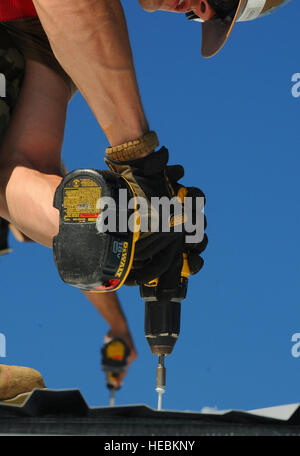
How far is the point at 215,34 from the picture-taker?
4.67 feet

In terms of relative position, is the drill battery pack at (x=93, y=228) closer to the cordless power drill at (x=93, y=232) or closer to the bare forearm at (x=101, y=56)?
the cordless power drill at (x=93, y=232)

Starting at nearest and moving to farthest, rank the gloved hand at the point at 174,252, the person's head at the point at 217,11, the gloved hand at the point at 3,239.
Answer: the gloved hand at the point at 174,252
the person's head at the point at 217,11
the gloved hand at the point at 3,239

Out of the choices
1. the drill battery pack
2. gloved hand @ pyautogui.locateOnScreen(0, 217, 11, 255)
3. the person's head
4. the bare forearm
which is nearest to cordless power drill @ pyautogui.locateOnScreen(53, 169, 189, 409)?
the drill battery pack

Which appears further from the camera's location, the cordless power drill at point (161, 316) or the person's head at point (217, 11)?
the person's head at point (217, 11)

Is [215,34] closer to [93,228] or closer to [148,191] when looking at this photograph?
[148,191]

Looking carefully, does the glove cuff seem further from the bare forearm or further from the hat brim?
the hat brim

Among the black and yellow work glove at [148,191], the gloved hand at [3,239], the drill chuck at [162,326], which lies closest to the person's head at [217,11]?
the black and yellow work glove at [148,191]

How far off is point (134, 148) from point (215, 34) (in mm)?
498

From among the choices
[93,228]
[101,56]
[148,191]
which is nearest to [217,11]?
[101,56]

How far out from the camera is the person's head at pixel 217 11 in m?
1.31

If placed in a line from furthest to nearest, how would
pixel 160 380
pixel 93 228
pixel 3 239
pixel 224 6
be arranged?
pixel 3 239, pixel 224 6, pixel 160 380, pixel 93 228

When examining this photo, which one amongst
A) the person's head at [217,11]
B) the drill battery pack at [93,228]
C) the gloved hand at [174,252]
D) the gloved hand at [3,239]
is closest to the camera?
the drill battery pack at [93,228]

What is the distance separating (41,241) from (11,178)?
0.51 ft

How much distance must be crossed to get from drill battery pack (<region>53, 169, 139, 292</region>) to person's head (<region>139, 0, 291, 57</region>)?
523mm
